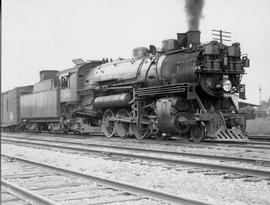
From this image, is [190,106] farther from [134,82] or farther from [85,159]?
[85,159]

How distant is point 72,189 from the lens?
6105 millimetres

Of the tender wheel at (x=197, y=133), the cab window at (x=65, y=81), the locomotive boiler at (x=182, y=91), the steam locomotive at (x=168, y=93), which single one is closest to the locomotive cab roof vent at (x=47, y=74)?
the cab window at (x=65, y=81)

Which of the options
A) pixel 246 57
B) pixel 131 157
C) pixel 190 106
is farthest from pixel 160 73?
pixel 131 157

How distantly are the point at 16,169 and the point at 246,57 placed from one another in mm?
9169

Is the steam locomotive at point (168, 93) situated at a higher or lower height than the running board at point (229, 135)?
higher

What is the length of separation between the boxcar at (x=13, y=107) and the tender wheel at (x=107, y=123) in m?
11.5

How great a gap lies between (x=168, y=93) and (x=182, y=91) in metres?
0.82

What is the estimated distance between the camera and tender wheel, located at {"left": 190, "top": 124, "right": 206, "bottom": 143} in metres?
14.0

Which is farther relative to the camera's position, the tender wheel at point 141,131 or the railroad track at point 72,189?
the tender wheel at point 141,131

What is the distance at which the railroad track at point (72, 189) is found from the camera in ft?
17.2

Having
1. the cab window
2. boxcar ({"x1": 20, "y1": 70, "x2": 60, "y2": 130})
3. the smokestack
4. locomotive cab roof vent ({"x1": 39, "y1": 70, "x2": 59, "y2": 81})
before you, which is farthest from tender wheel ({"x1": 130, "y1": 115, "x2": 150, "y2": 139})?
locomotive cab roof vent ({"x1": 39, "y1": 70, "x2": 59, "y2": 81})

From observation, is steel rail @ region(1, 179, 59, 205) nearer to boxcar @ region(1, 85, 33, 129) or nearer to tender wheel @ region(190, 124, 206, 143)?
tender wheel @ region(190, 124, 206, 143)

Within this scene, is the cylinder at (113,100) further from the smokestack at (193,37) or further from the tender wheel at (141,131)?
the smokestack at (193,37)

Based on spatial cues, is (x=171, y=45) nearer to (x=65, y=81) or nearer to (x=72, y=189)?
(x=65, y=81)
